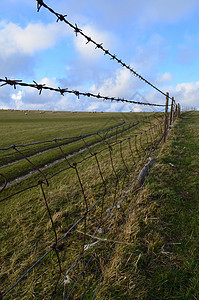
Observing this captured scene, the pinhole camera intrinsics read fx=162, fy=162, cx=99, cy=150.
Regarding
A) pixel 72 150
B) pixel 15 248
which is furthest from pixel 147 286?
pixel 72 150

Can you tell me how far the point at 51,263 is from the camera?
2.82m

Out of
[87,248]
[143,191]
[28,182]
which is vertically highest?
[143,191]

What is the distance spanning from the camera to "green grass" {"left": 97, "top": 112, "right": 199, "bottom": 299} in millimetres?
2146

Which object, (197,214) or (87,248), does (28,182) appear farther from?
(197,214)

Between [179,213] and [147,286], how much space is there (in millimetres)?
1832

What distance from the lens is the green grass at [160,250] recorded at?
7.04 feet

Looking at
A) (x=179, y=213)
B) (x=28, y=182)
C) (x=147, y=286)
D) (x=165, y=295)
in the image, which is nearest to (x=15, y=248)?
(x=147, y=286)

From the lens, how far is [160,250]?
2.69 metres

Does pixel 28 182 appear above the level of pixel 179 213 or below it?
below

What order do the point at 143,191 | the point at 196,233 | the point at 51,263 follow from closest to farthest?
the point at 51,263 → the point at 196,233 → the point at 143,191

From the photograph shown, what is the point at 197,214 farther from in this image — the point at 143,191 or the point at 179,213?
the point at 143,191

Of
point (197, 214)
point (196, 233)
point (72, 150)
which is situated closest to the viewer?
point (196, 233)

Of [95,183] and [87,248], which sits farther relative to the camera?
[95,183]

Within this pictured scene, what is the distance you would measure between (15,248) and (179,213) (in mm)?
3568
